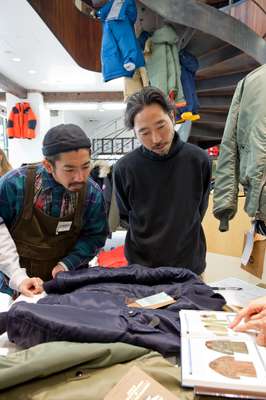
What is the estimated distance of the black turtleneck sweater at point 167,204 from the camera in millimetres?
1236

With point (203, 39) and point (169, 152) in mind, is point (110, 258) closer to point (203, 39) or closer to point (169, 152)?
point (169, 152)

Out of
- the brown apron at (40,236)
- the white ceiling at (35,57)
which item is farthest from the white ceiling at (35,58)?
the brown apron at (40,236)

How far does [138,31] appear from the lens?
7.63ft

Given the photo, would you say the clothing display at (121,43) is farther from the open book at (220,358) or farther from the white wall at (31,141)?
the white wall at (31,141)

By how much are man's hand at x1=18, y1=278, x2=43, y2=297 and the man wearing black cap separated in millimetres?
48

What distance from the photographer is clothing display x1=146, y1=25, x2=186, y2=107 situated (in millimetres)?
2066

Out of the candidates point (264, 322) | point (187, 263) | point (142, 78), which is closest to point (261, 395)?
point (264, 322)

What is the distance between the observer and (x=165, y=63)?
2080 mm

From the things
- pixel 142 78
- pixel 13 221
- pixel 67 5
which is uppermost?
pixel 67 5

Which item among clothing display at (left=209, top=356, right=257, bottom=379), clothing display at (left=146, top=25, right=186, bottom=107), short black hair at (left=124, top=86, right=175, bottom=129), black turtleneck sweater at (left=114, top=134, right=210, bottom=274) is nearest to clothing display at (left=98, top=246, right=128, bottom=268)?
clothing display at (left=146, top=25, right=186, bottom=107)

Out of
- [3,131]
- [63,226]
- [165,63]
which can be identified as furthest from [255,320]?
[3,131]

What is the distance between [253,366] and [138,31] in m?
2.33

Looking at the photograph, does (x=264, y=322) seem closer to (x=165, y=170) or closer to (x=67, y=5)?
(x=165, y=170)

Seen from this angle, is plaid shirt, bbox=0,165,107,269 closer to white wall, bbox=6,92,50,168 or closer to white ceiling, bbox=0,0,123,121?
white ceiling, bbox=0,0,123,121
